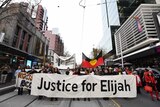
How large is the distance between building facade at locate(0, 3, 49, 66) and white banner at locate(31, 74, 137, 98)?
1106 centimetres

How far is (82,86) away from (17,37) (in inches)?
1000

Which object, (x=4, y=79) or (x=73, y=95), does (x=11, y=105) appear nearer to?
(x=73, y=95)

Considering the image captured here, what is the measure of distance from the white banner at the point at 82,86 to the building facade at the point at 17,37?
11.1 m

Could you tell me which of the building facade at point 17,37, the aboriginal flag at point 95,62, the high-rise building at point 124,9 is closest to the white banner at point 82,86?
the aboriginal flag at point 95,62

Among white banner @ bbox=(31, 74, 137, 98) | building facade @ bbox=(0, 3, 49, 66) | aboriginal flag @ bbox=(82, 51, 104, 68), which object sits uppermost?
building facade @ bbox=(0, 3, 49, 66)

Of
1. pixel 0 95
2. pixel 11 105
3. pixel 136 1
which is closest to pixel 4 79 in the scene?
pixel 0 95

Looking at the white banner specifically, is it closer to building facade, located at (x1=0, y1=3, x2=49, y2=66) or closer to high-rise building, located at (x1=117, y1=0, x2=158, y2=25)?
building facade, located at (x1=0, y1=3, x2=49, y2=66)

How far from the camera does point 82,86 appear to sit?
7.44 metres

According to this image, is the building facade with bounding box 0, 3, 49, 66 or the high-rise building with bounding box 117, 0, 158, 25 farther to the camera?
the high-rise building with bounding box 117, 0, 158, 25

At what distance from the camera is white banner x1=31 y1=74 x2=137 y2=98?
23.9 feet

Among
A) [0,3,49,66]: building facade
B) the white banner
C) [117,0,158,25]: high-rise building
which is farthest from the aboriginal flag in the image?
[117,0,158,25]: high-rise building

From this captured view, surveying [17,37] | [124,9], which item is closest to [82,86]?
[17,37]

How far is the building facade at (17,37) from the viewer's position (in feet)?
57.0

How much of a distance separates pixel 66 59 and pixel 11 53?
10.5 metres
